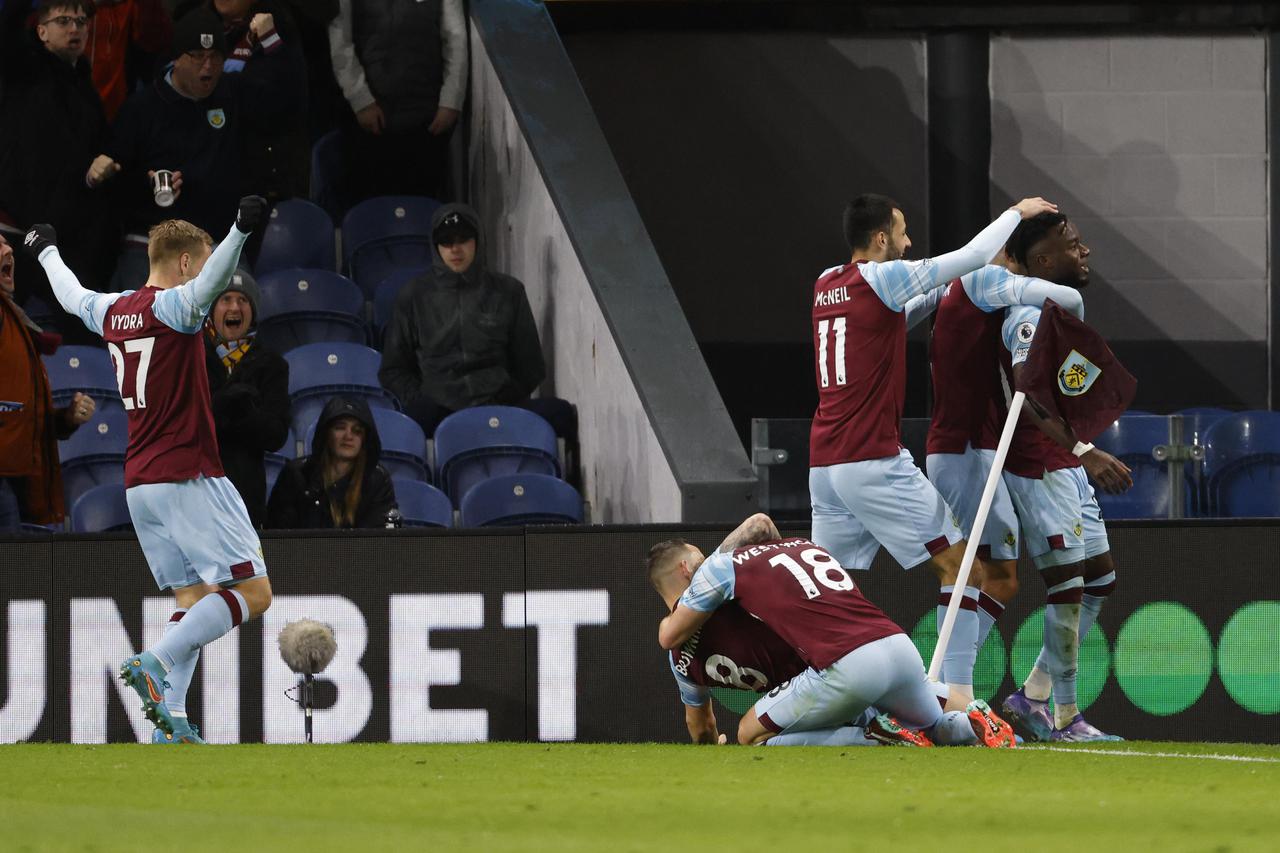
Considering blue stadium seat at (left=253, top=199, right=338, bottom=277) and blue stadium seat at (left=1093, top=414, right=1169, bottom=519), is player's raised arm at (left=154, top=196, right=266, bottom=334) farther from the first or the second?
blue stadium seat at (left=253, top=199, right=338, bottom=277)

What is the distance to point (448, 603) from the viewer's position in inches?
319

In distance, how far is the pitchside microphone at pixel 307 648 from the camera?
7.74m

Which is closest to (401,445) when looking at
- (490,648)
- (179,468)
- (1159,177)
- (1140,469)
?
(490,648)

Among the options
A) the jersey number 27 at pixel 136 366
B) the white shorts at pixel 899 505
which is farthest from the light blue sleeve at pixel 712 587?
the jersey number 27 at pixel 136 366

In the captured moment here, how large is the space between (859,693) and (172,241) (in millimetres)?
2940

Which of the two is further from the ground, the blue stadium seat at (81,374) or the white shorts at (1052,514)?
the blue stadium seat at (81,374)

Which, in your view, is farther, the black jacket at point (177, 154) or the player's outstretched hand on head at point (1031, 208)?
A: the black jacket at point (177, 154)

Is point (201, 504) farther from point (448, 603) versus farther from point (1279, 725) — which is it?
point (1279, 725)

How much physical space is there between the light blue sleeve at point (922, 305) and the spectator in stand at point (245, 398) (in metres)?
2.54

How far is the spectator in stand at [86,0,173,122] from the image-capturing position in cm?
1113

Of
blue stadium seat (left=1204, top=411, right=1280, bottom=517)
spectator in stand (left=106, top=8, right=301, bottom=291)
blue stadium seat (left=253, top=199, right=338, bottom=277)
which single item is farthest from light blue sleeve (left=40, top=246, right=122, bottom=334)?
blue stadium seat (left=1204, top=411, right=1280, bottom=517)

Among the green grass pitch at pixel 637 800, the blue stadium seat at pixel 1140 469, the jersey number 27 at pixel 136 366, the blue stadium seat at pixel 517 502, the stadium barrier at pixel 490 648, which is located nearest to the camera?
the green grass pitch at pixel 637 800

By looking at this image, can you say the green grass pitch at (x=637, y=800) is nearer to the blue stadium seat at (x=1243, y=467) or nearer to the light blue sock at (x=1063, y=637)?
the light blue sock at (x=1063, y=637)

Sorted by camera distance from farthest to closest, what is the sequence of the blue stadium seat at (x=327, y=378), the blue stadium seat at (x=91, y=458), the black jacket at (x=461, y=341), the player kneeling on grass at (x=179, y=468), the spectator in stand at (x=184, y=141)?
the spectator in stand at (x=184, y=141) → the black jacket at (x=461, y=341) → the blue stadium seat at (x=327, y=378) → the blue stadium seat at (x=91, y=458) → the player kneeling on grass at (x=179, y=468)
